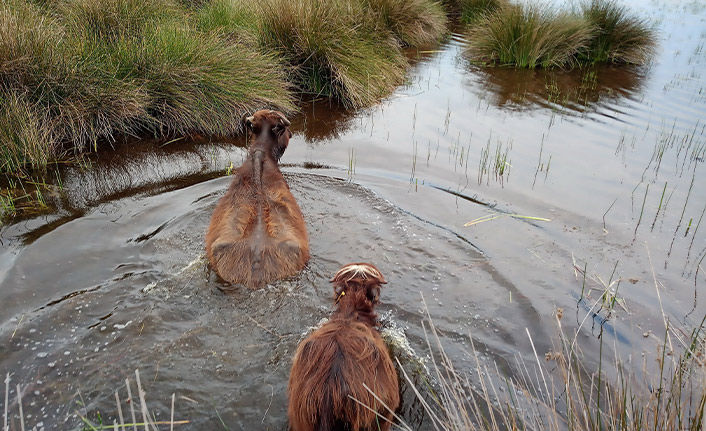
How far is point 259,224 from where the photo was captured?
4.49 m

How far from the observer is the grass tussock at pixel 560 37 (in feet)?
40.5

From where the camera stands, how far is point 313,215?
5848 mm

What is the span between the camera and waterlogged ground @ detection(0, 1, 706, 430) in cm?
353

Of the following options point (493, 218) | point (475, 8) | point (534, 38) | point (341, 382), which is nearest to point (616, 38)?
point (534, 38)

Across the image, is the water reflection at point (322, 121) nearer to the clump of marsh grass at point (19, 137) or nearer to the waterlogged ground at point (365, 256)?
the waterlogged ground at point (365, 256)

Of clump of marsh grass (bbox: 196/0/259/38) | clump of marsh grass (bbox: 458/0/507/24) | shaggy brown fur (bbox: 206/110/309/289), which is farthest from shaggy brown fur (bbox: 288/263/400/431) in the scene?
clump of marsh grass (bbox: 458/0/507/24)

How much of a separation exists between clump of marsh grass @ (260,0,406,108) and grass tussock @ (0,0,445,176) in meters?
0.02

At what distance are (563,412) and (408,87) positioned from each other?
28.7 feet

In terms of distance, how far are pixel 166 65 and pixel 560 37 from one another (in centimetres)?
935

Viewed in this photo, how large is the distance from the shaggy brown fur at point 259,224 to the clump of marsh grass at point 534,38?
8.87 meters

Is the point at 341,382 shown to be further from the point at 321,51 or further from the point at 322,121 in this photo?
the point at 321,51

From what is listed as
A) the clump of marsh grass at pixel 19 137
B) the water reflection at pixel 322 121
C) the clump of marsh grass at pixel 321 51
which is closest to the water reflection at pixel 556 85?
the clump of marsh grass at pixel 321 51

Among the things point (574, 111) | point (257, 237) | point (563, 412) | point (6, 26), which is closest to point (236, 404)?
point (257, 237)

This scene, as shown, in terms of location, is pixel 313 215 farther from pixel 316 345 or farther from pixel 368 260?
pixel 316 345
